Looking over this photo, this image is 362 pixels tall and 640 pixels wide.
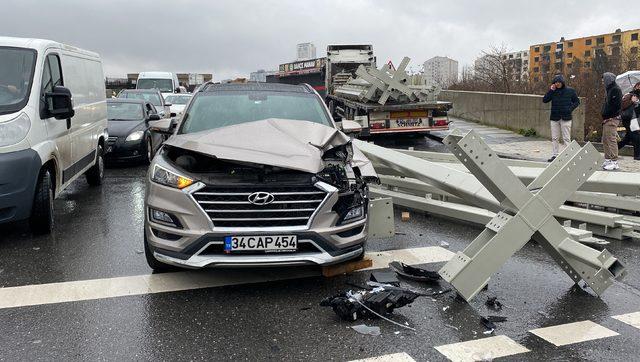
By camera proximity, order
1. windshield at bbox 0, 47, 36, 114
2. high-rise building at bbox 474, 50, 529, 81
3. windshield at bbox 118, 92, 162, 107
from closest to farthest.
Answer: windshield at bbox 0, 47, 36, 114 < windshield at bbox 118, 92, 162, 107 < high-rise building at bbox 474, 50, 529, 81

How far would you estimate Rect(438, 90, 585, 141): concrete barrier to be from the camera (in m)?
15.8

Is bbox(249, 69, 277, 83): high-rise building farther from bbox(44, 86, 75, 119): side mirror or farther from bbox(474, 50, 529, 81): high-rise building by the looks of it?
bbox(474, 50, 529, 81): high-rise building

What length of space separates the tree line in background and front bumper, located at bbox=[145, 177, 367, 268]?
44.5 feet

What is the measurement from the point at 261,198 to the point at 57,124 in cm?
374

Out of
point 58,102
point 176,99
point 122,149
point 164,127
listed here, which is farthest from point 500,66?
point 58,102

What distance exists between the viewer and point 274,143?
463cm

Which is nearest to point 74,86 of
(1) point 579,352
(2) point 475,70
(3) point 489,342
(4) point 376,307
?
(4) point 376,307

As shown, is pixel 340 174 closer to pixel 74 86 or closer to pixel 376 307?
pixel 376 307

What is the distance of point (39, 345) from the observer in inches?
137

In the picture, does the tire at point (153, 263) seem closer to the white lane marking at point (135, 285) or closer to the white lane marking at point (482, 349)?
the white lane marking at point (135, 285)

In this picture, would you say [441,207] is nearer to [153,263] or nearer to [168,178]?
[153,263]

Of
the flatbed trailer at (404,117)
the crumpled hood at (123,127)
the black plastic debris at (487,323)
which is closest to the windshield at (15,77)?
the black plastic debris at (487,323)

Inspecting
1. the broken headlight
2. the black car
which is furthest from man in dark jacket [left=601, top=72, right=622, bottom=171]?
the black car

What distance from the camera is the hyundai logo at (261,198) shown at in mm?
4105
